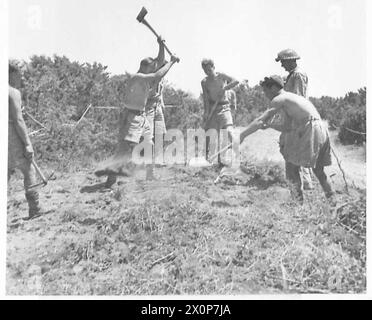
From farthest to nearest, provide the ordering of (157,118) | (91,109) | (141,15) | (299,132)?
(91,109) < (157,118) < (141,15) < (299,132)

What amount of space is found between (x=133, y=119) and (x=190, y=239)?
1.64m

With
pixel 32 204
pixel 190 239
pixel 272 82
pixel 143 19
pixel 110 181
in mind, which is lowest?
pixel 190 239

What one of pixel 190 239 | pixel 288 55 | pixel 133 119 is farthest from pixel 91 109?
pixel 288 55

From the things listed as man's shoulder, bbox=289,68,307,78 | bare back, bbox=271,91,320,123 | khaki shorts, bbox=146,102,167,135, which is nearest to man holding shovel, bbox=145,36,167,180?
khaki shorts, bbox=146,102,167,135

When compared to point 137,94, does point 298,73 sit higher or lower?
higher

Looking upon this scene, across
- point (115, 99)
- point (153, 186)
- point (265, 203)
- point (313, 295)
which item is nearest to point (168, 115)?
point (115, 99)

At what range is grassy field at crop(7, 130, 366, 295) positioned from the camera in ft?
21.8

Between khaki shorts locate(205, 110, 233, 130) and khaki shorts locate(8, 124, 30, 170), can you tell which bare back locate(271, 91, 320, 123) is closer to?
khaki shorts locate(205, 110, 233, 130)

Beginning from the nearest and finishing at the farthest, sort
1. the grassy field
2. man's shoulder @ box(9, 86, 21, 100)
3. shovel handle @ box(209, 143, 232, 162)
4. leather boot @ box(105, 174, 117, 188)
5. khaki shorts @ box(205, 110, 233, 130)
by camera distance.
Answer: the grassy field → man's shoulder @ box(9, 86, 21, 100) → leather boot @ box(105, 174, 117, 188) → shovel handle @ box(209, 143, 232, 162) → khaki shorts @ box(205, 110, 233, 130)

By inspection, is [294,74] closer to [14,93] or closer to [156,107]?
[156,107]

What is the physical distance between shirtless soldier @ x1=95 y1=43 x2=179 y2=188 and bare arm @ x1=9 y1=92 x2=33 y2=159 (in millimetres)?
989

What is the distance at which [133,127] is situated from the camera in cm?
759

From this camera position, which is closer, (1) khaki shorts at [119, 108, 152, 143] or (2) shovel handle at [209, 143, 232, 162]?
(1) khaki shorts at [119, 108, 152, 143]
